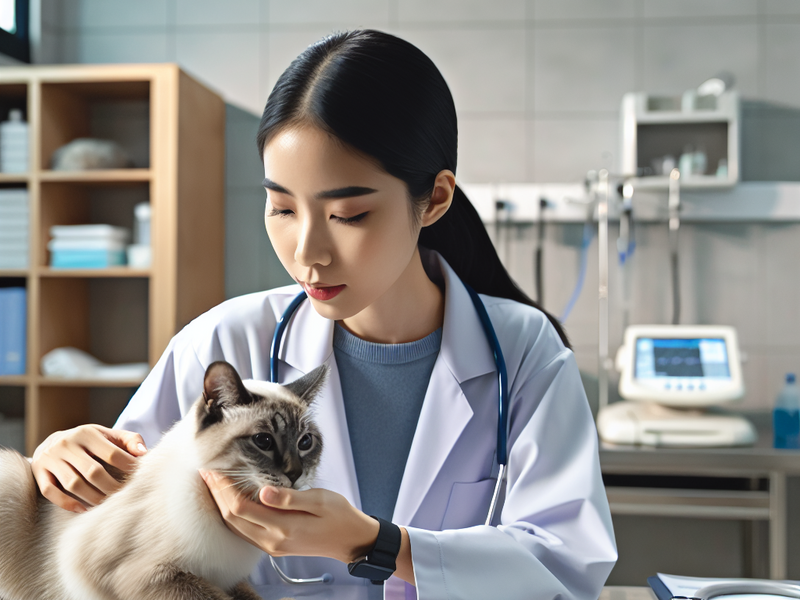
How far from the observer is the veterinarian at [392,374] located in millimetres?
720

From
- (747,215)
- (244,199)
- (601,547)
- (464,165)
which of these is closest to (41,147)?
(244,199)

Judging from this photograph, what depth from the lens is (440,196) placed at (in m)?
0.92

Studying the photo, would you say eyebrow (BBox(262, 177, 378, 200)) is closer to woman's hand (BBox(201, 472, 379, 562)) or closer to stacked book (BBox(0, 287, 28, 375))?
woman's hand (BBox(201, 472, 379, 562))

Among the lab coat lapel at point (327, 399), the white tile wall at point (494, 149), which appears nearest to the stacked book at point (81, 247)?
the white tile wall at point (494, 149)

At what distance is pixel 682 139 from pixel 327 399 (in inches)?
84.4

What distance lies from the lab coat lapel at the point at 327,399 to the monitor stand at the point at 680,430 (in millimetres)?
1383

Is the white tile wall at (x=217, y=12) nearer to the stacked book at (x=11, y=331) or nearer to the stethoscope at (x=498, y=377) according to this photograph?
the stacked book at (x=11, y=331)

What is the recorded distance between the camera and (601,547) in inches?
32.3

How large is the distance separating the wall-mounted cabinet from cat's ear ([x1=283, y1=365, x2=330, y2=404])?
1.99 meters

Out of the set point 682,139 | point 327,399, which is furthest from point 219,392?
point 682,139

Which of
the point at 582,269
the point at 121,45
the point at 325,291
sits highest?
the point at 121,45

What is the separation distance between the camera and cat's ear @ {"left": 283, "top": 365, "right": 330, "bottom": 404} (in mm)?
664

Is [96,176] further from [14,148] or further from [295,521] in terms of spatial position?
[295,521]

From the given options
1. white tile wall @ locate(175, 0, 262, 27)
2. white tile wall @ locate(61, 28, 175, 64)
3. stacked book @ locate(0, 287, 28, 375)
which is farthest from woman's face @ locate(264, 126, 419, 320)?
white tile wall @ locate(61, 28, 175, 64)
